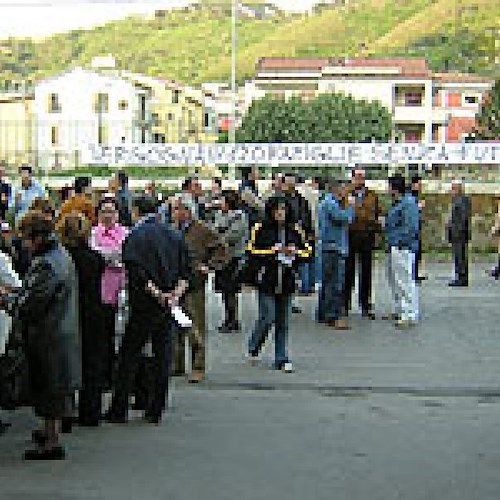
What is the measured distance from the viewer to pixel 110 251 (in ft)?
31.9

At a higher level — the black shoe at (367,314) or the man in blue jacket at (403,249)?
the man in blue jacket at (403,249)

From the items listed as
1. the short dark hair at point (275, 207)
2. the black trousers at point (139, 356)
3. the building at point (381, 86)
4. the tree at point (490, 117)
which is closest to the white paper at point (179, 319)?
the black trousers at point (139, 356)

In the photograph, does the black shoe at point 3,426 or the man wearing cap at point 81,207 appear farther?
the man wearing cap at point 81,207

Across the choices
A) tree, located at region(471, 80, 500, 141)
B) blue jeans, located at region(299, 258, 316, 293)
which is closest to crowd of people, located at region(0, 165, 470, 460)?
blue jeans, located at region(299, 258, 316, 293)

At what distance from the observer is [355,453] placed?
27.9 ft

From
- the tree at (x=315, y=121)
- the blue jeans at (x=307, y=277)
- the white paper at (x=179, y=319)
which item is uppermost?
the tree at (x=315, y=121)

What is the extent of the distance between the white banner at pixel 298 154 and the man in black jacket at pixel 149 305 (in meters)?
15.6

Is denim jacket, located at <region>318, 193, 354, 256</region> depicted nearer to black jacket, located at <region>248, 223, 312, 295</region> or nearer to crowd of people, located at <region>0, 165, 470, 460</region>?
crowd of people, located at <region>0, 165, 470, 460</region>

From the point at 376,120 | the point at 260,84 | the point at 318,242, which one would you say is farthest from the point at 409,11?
the point at 318,242

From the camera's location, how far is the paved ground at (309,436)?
760 cm

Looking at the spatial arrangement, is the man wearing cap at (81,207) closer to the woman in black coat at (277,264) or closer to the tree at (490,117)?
the woman in black coat at (277,264)

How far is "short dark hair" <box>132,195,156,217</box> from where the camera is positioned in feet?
34.3

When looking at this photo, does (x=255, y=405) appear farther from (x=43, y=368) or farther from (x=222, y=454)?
(x=43, y=368)

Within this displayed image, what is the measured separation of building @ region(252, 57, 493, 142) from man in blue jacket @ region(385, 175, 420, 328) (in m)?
83.4
